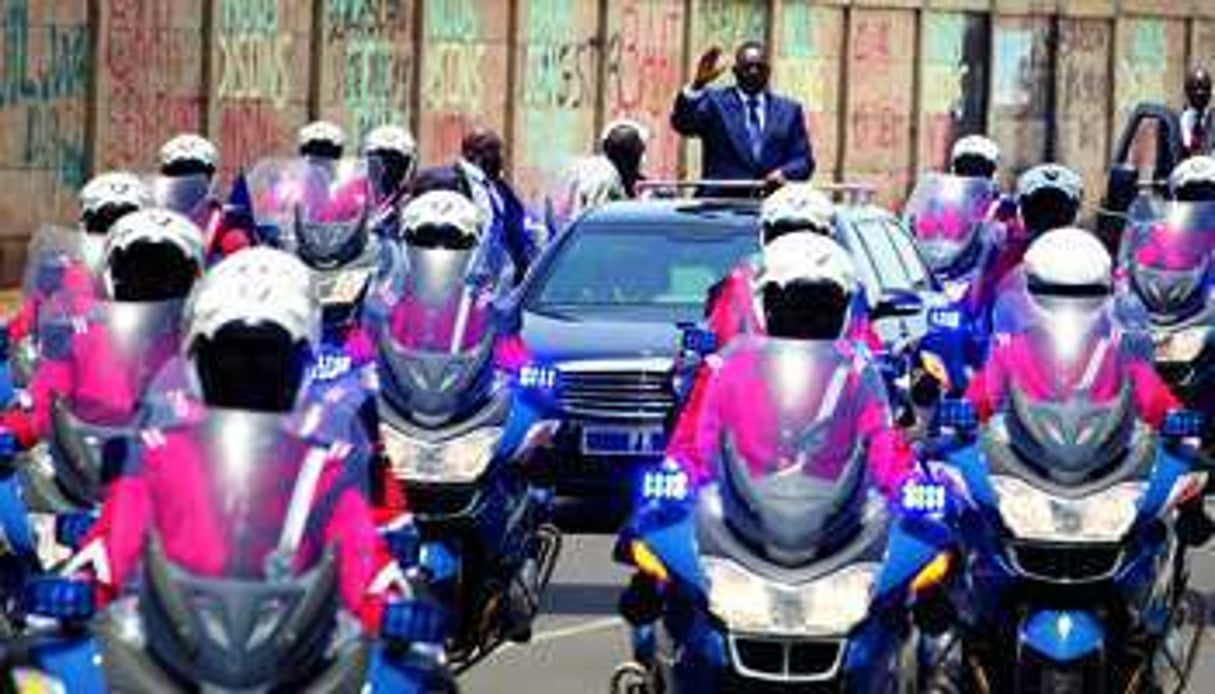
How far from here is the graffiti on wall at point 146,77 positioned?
3192cm

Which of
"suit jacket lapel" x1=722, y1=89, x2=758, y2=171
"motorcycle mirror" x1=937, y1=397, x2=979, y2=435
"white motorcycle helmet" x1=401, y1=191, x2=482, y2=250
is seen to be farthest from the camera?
"suit jacket lapel" x1=722, y1=89, x2=758, y2=171

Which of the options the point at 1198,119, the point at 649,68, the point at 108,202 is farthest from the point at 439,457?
the point at 649,68

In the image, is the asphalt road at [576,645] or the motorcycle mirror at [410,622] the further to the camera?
the asphalt road at [576,645]

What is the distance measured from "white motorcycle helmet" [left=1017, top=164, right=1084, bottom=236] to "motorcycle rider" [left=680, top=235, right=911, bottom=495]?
5670 millimetres

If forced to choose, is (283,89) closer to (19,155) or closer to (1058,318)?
(19,155)

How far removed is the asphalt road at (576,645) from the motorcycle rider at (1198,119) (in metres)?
7.56

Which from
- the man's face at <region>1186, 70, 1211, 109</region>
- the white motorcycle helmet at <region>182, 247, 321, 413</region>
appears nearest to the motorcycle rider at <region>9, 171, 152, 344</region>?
the white motorcycle helmet at <region>182, 247, 321, 413</region>

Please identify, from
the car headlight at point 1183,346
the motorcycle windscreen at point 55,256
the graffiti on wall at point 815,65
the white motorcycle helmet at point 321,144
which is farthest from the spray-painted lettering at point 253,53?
the motorcycle windscreen at point 55,256

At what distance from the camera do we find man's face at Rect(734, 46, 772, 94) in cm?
2214

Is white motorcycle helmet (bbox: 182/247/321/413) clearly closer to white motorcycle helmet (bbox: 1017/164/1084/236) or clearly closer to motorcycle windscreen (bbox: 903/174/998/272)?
white motorcycle helmet (bbox: 1017/164/1084/236)

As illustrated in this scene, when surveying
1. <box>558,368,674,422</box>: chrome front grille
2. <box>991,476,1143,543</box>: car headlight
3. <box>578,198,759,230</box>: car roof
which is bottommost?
<box>558,368,674,422</box>: chrome front grille

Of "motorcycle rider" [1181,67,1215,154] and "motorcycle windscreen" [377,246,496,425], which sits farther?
"motorcycle rider" [1181,67,1215,154]

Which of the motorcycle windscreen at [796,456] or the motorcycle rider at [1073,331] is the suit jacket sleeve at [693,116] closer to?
the motorcycle rider at [1073,331]

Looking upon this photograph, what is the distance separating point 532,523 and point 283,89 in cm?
2122
